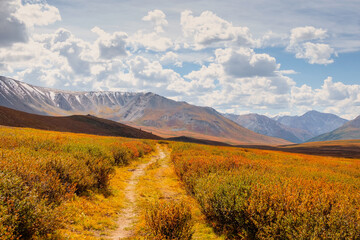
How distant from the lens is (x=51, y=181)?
26.6 feet

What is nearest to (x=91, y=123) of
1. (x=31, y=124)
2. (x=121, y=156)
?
(x=31, y=124)

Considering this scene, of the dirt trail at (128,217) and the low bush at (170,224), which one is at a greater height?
the low bush at (170,224)

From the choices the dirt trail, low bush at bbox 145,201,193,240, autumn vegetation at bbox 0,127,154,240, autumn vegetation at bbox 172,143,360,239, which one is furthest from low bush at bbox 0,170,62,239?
autumn vegetation at bbox 172,143,360,239

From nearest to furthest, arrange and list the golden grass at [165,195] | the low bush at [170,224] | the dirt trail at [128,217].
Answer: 1. the low bush at [170,224]
2. the dirt trail at [128,217]
3. the golden grass at [165,195]

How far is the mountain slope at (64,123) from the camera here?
2847 inches

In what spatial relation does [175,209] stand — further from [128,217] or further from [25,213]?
[25,213]

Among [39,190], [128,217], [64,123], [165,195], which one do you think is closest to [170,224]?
[128,217]

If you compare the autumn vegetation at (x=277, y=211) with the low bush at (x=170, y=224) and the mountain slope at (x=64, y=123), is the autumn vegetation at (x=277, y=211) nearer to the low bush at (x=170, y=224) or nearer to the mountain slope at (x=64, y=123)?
the low bush at (x=170, y=224)

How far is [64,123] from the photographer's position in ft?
316

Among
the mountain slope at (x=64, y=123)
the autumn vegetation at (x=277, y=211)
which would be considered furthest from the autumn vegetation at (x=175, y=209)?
the mountain slope at (x=64, y=123)

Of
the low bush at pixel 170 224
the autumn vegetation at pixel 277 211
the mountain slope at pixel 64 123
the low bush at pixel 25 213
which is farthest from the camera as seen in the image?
the mountain slope at pixel 64 123

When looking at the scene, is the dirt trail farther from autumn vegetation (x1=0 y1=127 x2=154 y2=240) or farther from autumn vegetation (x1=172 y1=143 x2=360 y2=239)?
autumn vegetation (x1=172 y1=143 x2=360 y2=239)

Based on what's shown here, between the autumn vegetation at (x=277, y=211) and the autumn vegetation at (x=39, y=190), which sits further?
the autumn vegetation at (x=39, y=190)

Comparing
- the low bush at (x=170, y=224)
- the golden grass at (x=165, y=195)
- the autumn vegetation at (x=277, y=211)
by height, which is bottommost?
the golden grass at (x=165, y=195)
